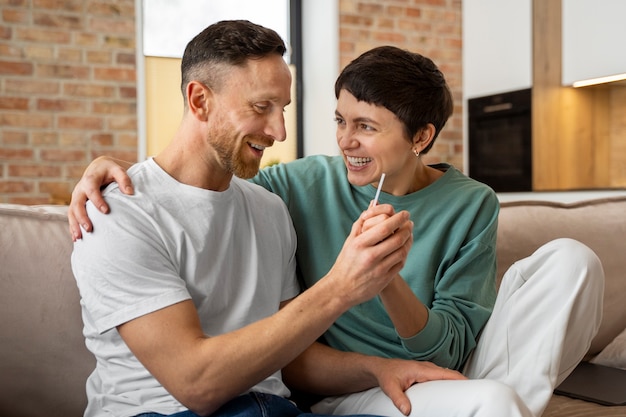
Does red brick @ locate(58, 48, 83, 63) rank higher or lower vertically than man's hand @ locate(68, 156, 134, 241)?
higher

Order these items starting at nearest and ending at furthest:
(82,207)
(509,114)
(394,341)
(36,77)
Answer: (82,207) → (394,341) → (36,77) → (509,114)

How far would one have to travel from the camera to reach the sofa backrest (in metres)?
2.11

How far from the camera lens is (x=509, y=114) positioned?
5387 millimetres

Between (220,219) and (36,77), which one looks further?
(36,77)

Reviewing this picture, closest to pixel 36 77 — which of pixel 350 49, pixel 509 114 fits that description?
pixel 350 49

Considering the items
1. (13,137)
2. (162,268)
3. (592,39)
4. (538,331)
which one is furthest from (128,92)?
(538,331)

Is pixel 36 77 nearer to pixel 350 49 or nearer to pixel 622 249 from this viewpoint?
pixel 350 49

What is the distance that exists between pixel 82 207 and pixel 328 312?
475 mm

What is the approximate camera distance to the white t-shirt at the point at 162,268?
1.25 meters

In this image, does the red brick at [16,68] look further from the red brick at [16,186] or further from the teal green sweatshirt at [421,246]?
the teal green sweatshirt at [421,246]

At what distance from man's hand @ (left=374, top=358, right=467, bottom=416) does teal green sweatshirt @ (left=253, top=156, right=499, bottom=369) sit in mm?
87

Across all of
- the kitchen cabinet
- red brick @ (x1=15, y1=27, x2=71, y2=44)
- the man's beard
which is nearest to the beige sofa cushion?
the man's beard

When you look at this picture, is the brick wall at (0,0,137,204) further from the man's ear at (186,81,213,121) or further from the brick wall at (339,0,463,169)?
the man's ear at (186,81,213,121)

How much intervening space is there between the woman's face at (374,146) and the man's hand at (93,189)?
576 mm
